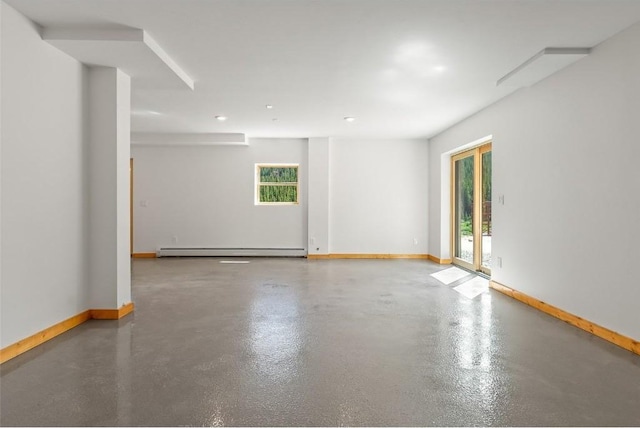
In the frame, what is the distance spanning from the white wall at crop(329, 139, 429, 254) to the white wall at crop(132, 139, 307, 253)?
31.4 inches

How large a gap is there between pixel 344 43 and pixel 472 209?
12.8 ft

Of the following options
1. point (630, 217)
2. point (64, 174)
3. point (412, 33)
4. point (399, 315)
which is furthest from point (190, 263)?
point (630, 217)

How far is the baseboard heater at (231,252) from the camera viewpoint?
26.3 ft

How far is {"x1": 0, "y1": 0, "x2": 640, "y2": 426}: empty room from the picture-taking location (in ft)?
7.06

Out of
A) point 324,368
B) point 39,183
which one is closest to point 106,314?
point 39,183

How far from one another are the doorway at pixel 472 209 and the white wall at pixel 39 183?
16.2 ft

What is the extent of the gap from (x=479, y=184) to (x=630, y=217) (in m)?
3.09

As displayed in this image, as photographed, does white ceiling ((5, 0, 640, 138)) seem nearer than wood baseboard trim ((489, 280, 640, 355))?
Yes

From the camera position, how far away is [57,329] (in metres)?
3.14

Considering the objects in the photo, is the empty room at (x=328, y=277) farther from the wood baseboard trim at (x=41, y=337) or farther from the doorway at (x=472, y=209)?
the doorway at (x=472, y=209)

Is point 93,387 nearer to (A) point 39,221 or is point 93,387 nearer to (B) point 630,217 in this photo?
(A) point 39,221

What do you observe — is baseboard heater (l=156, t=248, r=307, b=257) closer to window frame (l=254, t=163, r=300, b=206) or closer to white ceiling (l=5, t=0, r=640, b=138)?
window frame (l=254, t=163, r=300, b=206)

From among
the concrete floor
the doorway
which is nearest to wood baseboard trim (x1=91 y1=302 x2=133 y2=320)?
the concrete floor

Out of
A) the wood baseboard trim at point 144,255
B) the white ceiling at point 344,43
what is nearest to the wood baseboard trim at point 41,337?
the white ceiling at point 344,43
